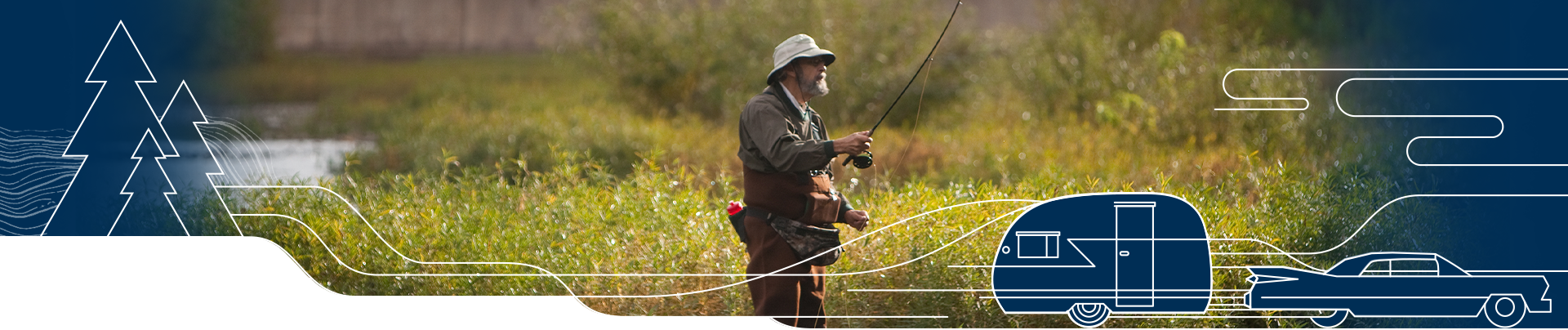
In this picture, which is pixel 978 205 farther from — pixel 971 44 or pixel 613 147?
pixel 971 44

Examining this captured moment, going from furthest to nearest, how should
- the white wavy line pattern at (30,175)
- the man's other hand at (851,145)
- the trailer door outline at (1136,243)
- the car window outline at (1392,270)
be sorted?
the white wavy line pattern at (30,175), the car window outline at (1392,270), the trailer door outline at (1136,243), the man's other hand at (851,145)

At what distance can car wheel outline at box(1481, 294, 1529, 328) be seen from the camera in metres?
3.61

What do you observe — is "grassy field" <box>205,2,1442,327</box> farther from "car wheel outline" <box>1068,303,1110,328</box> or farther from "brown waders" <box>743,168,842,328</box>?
"brown waders" <box>743,168,842,328</box>

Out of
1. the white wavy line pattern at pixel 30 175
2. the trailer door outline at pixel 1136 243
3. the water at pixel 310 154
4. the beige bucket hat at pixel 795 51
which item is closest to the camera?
the beige bucket hat at pixel 795 51

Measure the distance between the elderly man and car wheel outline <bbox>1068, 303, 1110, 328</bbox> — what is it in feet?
2.67

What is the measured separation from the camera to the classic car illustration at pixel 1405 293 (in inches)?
143

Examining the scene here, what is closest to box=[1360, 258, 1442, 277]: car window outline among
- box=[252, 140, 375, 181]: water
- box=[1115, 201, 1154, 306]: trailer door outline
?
box=[1115, 201, 1154, 306]: trailer door outline

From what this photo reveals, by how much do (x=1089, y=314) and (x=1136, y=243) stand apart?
292 millimetres

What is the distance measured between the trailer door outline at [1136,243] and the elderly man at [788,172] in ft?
2.88

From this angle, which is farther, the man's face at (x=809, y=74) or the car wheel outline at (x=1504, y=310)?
the car wheel outline at (x=1504, y=310)

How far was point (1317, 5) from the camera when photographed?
280 inches

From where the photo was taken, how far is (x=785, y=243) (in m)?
3.46

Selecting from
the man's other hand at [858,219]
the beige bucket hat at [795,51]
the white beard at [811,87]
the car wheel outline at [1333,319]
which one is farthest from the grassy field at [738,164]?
the beige bucket hat at [795,51]

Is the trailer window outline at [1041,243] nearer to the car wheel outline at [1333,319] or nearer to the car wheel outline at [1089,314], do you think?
the car wheel outline at [1089,314]
